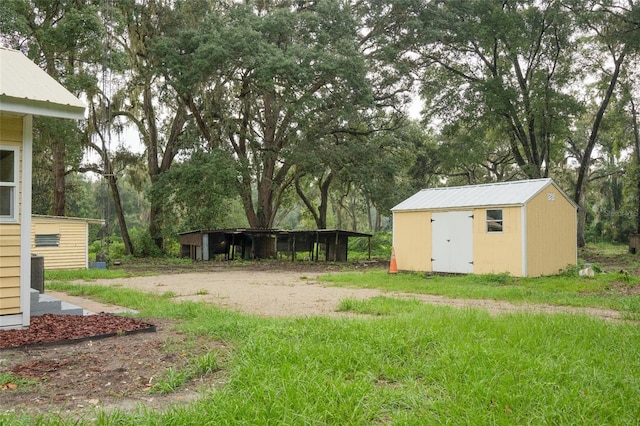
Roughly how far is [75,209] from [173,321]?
3685 cm

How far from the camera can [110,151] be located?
26.0m

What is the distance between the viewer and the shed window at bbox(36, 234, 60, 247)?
62.5ft

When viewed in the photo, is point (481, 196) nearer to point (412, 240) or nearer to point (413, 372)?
point (412, 240)

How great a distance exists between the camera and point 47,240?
19.2 meters

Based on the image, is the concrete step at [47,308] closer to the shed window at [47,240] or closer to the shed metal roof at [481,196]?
the shed metal roof at [481,196]

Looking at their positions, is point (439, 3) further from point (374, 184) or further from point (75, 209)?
point (75, 209)

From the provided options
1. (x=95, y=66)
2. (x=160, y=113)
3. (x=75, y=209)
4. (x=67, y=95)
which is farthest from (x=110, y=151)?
(x=67, y=95)

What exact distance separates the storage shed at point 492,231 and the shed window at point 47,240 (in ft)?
42.2

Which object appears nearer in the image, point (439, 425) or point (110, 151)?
point (439, 425)

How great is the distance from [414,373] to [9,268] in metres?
5.10

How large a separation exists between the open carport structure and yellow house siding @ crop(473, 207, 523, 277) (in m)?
9.67

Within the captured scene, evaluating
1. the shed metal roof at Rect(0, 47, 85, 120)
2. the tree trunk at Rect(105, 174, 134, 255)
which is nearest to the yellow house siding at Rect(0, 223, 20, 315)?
the shed metal roof at Rect(0, 47, 85, 120)

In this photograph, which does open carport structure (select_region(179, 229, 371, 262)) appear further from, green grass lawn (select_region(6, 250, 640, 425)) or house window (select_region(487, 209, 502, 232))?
green grass lawn (select_region(6, 250, 640, 425))

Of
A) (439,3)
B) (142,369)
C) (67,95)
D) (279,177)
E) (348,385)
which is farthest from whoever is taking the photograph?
(279,177)
